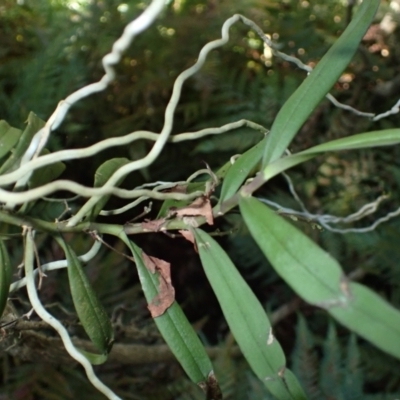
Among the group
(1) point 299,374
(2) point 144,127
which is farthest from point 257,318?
(2) point 144,127

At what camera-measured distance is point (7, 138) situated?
338 mm

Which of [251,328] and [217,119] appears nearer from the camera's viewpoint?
[251,328]

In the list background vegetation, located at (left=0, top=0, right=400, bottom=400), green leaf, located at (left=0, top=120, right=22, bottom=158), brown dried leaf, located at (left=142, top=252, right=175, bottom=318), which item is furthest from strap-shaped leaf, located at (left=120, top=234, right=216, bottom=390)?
background vegetation, located at (left=0, top=0, right=400, bottom=400)

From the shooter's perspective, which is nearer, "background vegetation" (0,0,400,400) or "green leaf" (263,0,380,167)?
"green leaf" (263,0,380,167)

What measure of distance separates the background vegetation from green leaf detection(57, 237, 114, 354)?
558mm

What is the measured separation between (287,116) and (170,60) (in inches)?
32.7

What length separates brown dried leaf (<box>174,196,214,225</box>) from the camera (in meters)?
0.28

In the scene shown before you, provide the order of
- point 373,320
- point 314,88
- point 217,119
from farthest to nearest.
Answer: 1. point 217,119
2. point 314,88
3. point 373,320

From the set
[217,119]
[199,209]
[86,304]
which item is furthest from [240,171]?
[217,119]

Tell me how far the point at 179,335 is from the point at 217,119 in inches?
33.0

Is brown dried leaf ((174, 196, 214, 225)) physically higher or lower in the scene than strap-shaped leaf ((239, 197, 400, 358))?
lower

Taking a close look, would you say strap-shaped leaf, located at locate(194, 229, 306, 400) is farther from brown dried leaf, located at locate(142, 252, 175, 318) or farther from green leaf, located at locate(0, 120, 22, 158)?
green leaf, located at locate(0, 120, 22, 158)

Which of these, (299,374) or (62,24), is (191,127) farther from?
(299,374)

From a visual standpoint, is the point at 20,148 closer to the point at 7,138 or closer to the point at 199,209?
the point at 7,138
